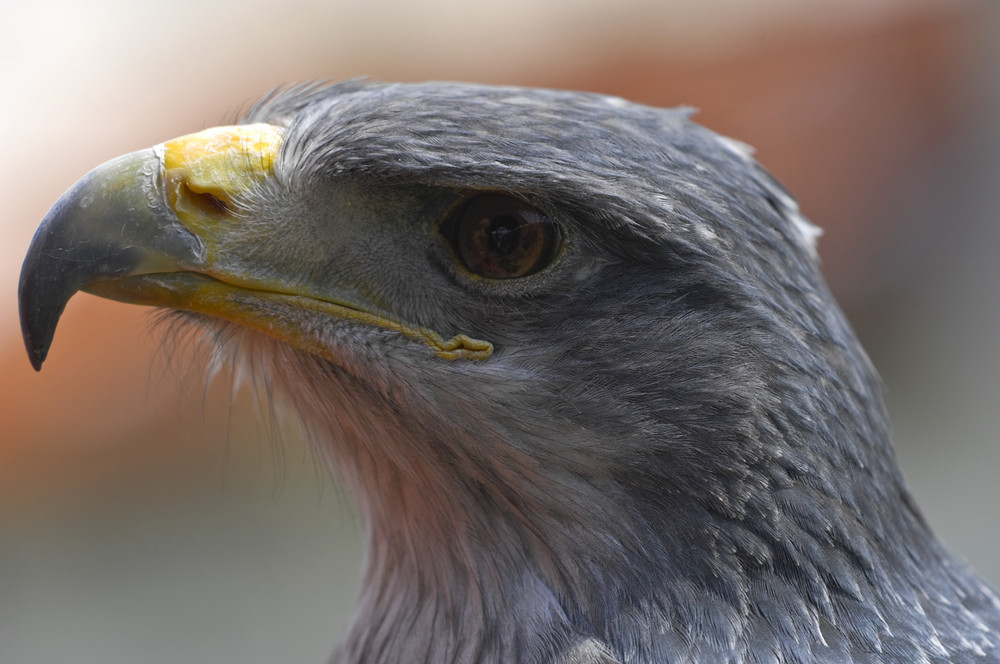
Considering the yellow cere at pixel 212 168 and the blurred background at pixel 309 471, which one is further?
the blurred background at pixel 309 471

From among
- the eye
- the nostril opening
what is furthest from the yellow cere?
the eye

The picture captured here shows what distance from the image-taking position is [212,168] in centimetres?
231

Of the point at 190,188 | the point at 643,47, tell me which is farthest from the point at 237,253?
the point at 643,47

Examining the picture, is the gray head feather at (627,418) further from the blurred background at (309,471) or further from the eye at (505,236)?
the blurred background at (309,471)

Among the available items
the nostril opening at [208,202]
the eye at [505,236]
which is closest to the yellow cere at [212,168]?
the nostril opening at [208,202]

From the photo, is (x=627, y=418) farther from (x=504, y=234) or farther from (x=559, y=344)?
(x=504, y=234)

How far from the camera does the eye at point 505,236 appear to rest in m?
2.19

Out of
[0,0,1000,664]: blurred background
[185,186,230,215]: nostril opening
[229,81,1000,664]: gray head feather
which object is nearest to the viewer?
[229,81,1000,664]: gray head feather

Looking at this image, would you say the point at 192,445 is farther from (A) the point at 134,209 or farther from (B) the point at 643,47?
(A) the point at 134,209

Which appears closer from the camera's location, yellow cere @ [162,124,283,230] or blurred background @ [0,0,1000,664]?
yellow cere @ [162,124,283,230]

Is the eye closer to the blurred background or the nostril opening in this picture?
the nostril opening

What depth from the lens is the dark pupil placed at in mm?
2193

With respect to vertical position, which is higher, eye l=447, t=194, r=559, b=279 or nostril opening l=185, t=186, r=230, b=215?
eye l=447, t=194, r=559, b=279

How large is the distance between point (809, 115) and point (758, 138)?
509 mm
